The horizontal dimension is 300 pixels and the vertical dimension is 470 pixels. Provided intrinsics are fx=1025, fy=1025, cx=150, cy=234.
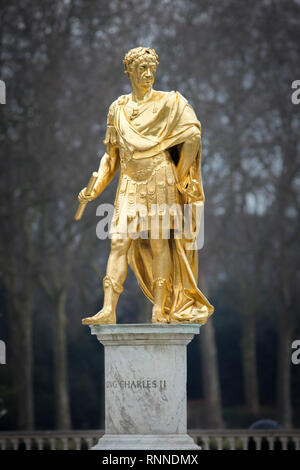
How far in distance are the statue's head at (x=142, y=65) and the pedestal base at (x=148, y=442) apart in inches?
149

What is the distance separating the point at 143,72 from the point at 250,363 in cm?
1718

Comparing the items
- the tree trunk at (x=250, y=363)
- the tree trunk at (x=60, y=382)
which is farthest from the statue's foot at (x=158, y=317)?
the tree trunk at (x=250, y=363)

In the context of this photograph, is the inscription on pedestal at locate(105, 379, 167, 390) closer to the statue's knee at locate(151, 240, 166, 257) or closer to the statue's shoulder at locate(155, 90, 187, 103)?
the statue's knee at locate(151, 240, 166, 257)

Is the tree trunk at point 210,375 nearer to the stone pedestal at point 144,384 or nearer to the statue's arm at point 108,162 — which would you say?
the statue's arm at point 108,162

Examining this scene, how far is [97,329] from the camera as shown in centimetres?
1062

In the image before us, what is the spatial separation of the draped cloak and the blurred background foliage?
45.9ft

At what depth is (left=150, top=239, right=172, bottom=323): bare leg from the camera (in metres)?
11.0

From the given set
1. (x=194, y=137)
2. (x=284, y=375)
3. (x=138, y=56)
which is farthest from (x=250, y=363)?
(x=138, y=56)

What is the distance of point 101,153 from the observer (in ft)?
87.7

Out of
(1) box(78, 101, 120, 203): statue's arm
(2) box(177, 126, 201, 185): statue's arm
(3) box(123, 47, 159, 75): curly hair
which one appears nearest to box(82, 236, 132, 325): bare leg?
(1) box(78, 101, 120, 203): statue's arm

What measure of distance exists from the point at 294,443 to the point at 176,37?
13.7m

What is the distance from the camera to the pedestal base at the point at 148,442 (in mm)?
10273

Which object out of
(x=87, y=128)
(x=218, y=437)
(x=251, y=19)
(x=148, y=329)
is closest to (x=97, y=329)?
(x=148, y=329)

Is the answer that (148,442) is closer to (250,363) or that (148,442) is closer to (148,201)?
(148,201)
